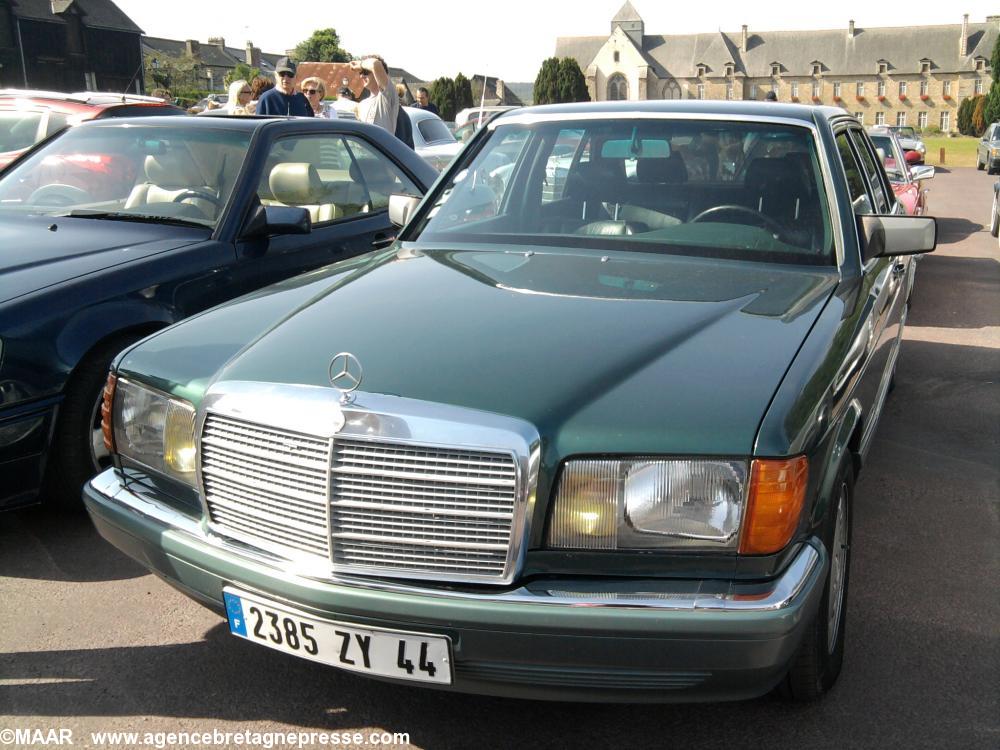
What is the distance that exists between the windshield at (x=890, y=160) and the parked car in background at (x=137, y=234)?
21.7ft

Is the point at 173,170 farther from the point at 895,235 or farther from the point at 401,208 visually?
the point at 895,235

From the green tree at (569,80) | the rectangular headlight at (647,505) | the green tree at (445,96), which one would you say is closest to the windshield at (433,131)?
the rectangular headlight at (647,505)

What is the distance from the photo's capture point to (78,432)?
3.95 m

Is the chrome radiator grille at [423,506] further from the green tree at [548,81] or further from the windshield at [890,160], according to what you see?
the green tree at [548,81]

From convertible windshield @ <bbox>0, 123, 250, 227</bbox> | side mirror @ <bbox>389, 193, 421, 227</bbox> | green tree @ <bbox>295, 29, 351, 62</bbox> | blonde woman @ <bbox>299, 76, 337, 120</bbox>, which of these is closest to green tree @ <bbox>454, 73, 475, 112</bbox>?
green tree @ <bbox>295, 29, 351, 62</bbox>

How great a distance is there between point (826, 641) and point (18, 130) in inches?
343

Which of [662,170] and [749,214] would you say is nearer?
[749,214]

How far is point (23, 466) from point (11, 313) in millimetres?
571

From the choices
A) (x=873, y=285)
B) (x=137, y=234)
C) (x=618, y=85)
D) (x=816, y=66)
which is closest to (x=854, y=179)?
(x=873, y=285)

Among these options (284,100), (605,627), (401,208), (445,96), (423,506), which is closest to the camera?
(605,627)

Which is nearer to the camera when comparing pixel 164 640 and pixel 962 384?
pixel 164 640

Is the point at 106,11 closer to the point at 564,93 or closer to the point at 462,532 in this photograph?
the point at 564,93

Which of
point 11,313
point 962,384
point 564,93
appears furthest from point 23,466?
point 564,93

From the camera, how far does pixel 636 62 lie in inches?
4719
